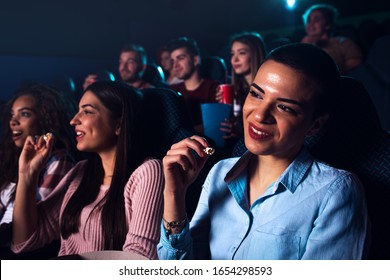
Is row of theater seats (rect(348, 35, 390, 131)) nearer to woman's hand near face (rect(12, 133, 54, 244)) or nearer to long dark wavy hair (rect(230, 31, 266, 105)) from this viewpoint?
long dark wavy hair (rect(230, 31, 266, 105))

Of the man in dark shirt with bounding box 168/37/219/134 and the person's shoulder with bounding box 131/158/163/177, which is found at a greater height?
the man in dark shirt with bounding box 168/37/219/134

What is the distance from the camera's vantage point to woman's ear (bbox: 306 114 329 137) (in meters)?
0.59

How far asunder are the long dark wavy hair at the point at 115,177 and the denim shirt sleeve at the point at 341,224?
375 millimetres

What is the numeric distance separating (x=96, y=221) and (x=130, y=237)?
10 centimetres

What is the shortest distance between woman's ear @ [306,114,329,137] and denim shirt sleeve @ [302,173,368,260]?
8 centimetres

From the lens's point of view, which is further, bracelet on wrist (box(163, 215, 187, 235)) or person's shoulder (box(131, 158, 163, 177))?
person's shoulder (box(131, 158, 163, 177))

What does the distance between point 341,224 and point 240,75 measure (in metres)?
0.76

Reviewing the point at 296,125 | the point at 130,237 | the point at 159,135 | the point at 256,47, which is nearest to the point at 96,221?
the point at 130,237

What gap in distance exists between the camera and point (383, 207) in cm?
61

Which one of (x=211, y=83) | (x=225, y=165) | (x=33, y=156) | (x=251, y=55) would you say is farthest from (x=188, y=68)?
(x=225, y=165)

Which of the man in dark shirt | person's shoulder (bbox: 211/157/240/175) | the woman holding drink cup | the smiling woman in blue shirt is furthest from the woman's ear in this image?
the man in dark shirt

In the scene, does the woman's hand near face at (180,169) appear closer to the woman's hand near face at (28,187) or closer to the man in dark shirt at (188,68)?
the woman's hand near face at (28,187)

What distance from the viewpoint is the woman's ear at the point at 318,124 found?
23.1 inches
